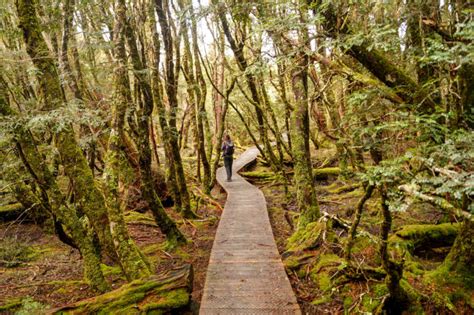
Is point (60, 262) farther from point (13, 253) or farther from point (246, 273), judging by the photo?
point (246, 273)

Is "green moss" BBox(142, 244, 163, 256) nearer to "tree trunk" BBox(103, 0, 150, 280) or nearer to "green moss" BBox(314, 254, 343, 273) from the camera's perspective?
"tree trunk" BBox(103, 0, 150, 280)

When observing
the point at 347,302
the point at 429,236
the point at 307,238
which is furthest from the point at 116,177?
the point at 429,236

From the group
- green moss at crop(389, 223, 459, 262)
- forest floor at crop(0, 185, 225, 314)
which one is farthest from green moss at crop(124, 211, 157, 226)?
green moss at crop(389, 223, 459, 262)

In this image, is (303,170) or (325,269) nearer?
(325,269)

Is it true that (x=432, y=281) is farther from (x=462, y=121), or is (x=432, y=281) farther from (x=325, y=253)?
(x=462, y=121)

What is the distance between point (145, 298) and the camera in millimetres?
4484

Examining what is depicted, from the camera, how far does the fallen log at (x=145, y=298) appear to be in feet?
13.7

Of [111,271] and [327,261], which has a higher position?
[327,261]

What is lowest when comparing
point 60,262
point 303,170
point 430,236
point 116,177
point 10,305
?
point 60,262

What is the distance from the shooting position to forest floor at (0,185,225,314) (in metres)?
5.60

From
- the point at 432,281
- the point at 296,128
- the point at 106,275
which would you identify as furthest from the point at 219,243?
the point at 432,281

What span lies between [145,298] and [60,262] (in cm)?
419

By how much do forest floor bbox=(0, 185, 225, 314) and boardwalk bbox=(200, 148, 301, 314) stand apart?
58 cm

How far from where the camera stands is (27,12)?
4.71m
